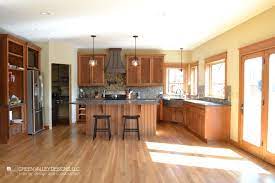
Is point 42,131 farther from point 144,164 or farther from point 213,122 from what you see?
point 213,122

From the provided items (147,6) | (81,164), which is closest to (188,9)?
(147,6)

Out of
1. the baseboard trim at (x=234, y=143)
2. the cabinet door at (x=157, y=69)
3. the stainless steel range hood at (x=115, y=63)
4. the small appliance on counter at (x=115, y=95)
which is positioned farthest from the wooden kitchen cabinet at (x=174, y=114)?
the baseboard trim at (x=234, y=143)

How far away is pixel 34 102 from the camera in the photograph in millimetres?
6680

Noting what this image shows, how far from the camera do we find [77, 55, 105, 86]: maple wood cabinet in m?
8.78

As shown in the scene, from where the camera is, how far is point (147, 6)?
416 cm

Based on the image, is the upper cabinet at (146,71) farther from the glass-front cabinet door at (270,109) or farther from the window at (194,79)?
the glass-front cabinet door at (270,109)

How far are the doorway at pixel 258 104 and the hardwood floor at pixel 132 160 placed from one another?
298mm

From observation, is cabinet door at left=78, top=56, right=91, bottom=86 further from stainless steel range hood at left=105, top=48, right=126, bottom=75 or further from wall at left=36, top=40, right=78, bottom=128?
wall at left=36, top=40, right=78, bottom=128

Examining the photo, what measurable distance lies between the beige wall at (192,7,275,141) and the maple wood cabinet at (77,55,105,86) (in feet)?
12.6

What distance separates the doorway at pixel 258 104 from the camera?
4227 millimetres

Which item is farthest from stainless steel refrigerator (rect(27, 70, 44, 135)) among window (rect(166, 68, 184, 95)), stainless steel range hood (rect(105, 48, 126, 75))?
window (rect(166, 68, 184, 95))

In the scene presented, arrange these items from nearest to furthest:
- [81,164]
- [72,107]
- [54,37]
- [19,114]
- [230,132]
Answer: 1. [81,164]
2. [230,132]
3. [19,114]
4. [54,37]
5. [72,107]

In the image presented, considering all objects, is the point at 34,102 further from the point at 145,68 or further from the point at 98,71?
the point at 145,68

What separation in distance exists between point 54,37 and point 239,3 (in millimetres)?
5119
